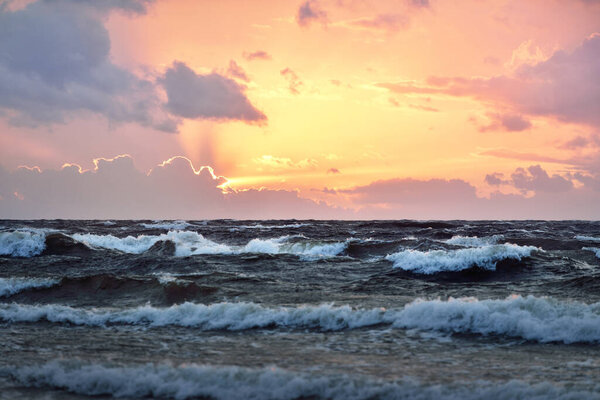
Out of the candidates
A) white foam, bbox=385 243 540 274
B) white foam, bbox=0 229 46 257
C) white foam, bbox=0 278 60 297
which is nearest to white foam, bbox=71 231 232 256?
white foam, bbox=0 229 46 257

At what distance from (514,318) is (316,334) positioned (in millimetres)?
4237

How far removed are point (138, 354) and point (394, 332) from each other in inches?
205

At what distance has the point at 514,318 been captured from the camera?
11398mm

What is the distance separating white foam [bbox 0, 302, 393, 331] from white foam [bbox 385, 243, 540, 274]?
391 inches

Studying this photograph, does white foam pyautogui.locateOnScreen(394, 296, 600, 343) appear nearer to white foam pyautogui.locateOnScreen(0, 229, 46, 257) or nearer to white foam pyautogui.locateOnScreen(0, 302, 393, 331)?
white foam pyautogui.locateOnScreen(0, 302, 393, 331)

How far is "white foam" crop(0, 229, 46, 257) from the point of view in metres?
31.7

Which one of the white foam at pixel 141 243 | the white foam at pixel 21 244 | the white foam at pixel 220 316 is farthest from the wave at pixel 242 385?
the white foam at pixel 21 244

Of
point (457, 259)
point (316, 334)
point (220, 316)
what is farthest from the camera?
point (457, 259)

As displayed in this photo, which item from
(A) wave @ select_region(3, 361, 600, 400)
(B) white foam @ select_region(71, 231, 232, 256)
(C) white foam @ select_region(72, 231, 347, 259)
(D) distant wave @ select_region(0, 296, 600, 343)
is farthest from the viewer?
(B) white foam @ select_region(71, 231, 232, 256)

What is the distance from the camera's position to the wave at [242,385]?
24.4ft

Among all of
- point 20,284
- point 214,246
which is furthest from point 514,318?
point 214,246

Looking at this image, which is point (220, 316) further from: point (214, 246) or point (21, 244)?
point (21, 244)

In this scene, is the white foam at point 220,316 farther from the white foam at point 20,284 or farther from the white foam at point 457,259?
the white foam at point 457,259

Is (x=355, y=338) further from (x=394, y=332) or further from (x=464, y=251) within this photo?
(x=464, y=251)
